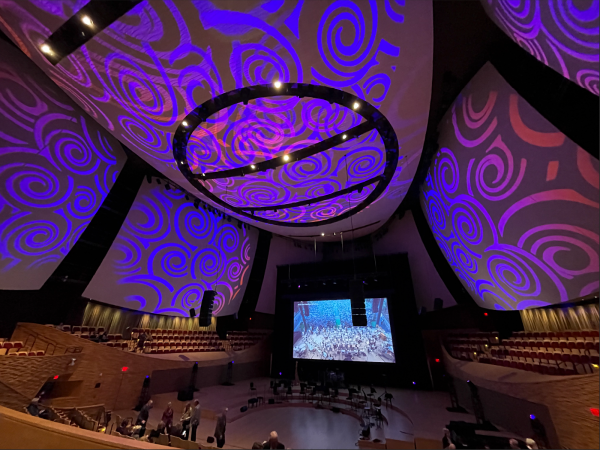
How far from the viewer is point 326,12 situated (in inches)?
147

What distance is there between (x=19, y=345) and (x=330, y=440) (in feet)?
29.9

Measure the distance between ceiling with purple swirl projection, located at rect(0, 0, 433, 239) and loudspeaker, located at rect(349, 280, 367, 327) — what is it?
3.70 m

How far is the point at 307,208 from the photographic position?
10438 mm

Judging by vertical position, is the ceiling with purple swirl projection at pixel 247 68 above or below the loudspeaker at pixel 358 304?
above

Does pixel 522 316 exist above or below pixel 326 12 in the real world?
below

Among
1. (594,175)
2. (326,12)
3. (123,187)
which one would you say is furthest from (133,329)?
(594,175)

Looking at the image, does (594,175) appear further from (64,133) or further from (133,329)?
(133,329)

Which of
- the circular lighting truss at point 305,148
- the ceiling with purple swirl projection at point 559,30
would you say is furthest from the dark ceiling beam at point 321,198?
the ceiling with purple swirl projection at point 559,30

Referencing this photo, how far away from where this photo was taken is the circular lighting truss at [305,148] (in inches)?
199

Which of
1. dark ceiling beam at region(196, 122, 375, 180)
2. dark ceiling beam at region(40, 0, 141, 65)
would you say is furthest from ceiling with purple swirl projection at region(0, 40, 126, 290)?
dark ceiling beam at region(196, 122, 375, 180)

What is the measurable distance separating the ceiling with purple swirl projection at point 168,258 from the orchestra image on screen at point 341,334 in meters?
4.56

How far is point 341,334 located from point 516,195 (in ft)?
30.3

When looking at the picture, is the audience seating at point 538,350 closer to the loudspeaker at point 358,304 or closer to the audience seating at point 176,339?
the loudspeaker at point 358,304

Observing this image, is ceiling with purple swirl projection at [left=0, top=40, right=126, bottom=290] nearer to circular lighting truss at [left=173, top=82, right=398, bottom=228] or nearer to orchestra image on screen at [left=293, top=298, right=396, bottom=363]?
circular lighting truss at [left=173, top=82, right=398, bottom=228]
